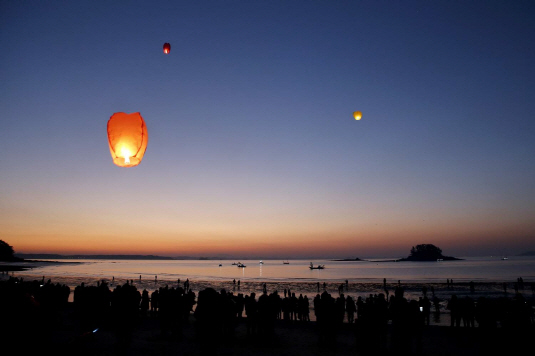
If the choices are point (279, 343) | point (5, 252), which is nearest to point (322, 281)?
point (279, 343)

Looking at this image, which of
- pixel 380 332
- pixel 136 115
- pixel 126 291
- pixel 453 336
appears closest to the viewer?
pixel 136 115

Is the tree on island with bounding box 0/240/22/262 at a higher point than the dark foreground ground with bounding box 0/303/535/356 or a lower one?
lower

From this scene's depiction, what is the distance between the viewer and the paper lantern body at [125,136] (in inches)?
284

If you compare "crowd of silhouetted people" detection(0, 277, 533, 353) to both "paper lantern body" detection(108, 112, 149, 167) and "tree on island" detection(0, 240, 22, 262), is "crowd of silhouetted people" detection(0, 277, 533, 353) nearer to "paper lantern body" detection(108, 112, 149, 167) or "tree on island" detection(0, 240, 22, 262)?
"paper lantern body" detection(108, 112, 149, 167)

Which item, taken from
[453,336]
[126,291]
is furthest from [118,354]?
[453,336]

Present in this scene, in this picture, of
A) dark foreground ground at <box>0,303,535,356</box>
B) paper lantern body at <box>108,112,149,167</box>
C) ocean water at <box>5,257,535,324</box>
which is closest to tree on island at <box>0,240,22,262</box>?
ocean water at <box>5,257,535,324</box>

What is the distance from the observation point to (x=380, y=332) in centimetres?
1202

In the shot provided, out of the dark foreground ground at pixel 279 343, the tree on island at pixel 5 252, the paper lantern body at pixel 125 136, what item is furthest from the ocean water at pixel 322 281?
the tree on island at pixel 5 252

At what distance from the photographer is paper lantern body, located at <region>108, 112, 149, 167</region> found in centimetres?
721

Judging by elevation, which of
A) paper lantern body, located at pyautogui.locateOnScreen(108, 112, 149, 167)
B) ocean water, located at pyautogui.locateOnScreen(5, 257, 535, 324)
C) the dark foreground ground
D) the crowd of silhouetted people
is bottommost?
ocean water, located at pyautogui.locateOnScreen(5, 257, 535, 324)

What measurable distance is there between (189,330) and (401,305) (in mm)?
9717

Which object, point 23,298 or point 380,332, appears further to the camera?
A: point 380,332

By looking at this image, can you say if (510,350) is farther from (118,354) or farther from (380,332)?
(118,354)

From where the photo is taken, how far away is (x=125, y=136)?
7.21m
